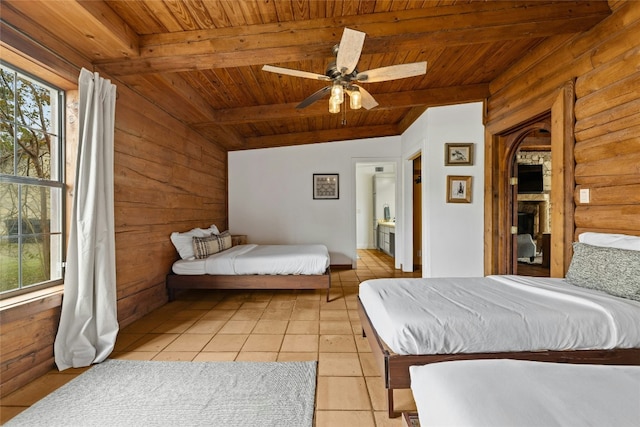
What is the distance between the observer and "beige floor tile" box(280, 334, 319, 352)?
87.9 inches

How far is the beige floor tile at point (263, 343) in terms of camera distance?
88.7 inches

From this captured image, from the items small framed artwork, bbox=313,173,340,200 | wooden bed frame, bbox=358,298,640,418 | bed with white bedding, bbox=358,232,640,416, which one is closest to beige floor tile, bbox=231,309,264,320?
bed with white bedding, bbox=358,232,640,416

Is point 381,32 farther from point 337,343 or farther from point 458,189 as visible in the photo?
point 337,343

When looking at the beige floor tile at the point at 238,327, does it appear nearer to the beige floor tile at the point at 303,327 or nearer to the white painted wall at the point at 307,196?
the beige floor tile at the point at 303,327

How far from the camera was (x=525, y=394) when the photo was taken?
2.76 feet

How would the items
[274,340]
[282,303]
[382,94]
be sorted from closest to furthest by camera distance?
[274,340] < [282,303] < [382,94]

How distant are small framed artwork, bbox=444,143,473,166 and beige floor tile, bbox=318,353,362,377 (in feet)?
9.47

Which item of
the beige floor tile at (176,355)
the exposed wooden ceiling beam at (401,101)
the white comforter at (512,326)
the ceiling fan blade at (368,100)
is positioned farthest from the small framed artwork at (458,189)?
the beige floor tile at (176,355)

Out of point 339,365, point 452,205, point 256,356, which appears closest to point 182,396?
point 256,356

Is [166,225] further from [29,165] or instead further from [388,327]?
[388,327]

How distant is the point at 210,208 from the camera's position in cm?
465

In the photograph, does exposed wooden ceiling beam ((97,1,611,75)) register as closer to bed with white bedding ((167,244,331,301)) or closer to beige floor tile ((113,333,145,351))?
bed with white bedding ((167,244,331,301))

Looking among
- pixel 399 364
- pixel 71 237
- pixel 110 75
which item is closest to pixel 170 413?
pixel 399 364

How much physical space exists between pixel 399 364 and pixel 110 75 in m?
3.25
